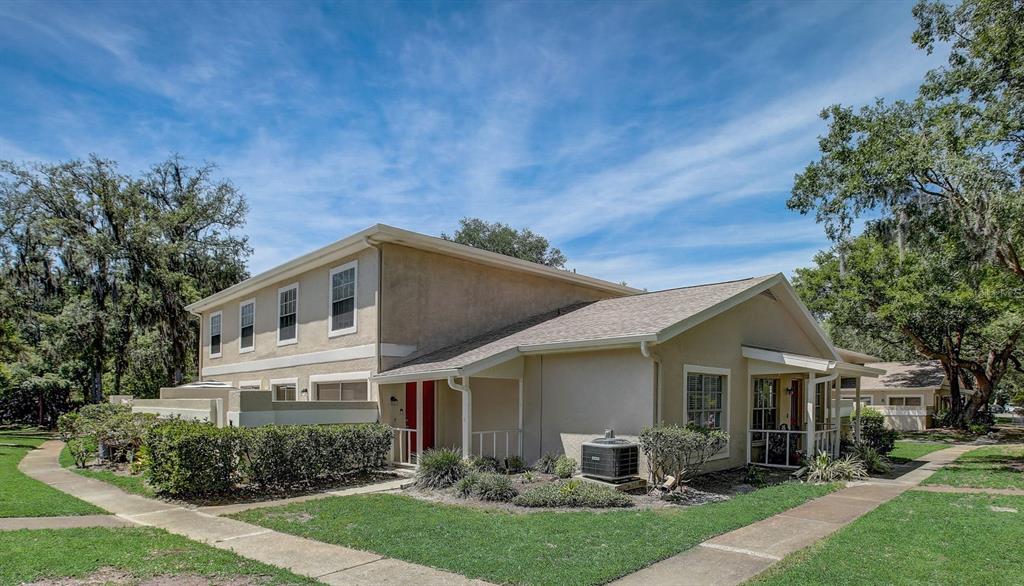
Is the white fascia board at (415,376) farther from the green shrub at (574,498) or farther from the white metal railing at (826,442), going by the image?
the white metal railing at (826,442)

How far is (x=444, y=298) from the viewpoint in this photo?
616 inches

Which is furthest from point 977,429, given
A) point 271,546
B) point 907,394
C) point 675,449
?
point 271,546

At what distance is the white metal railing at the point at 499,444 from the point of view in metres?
13.1

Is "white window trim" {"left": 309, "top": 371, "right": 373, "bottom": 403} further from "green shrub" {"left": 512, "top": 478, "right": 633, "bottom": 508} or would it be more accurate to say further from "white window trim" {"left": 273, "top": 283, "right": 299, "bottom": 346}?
"green shrub" {"left": 512, "top": 478, "right": 633, "bottom": 508}

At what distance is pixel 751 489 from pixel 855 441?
20.0 feet

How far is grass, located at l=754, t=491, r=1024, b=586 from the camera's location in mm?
6062

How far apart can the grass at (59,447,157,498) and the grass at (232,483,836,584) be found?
11.2 feet

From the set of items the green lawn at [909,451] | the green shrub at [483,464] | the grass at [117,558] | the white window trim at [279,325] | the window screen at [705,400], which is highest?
the white window trim at [279,325]

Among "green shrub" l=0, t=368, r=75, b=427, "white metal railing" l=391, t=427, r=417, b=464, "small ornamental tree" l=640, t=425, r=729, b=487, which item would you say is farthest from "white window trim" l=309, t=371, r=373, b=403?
"green shrub" l=0, t=368, r=75, b=427

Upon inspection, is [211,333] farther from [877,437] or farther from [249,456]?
[877,437]

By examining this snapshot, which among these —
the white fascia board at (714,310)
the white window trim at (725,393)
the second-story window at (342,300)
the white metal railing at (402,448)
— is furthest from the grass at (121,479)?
the white window trim at (725,393)

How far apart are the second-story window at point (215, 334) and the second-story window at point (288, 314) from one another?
19.9ft

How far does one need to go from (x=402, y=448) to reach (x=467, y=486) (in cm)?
464

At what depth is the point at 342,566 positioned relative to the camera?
6.46 m
